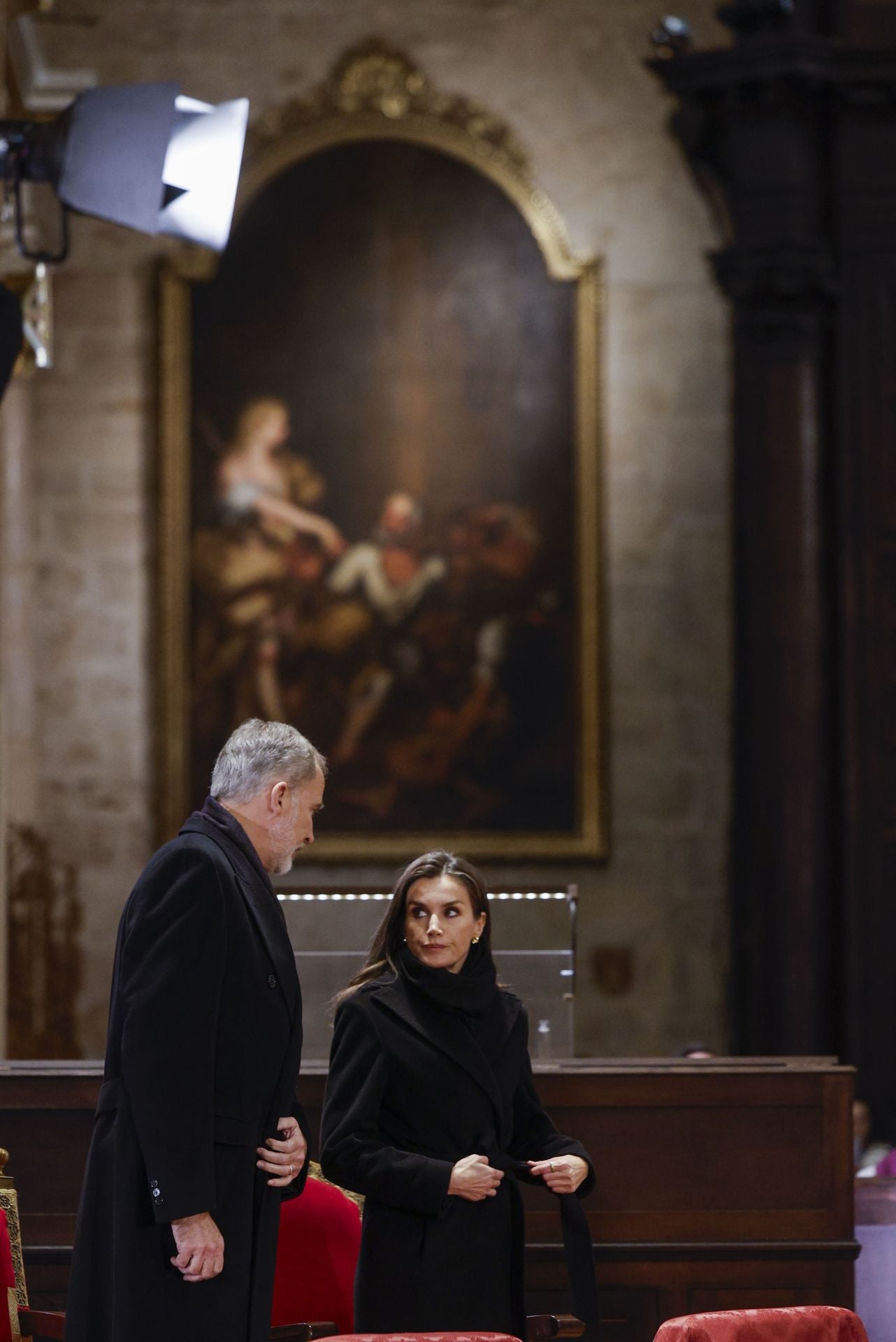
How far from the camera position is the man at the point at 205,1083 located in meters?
3.20

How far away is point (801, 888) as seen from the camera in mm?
9242

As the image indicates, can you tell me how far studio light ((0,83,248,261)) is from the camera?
17.3ft

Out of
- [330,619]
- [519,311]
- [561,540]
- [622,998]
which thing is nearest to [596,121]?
[519,311]

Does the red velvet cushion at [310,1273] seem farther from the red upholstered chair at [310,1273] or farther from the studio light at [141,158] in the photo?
the studio light at [141,158]

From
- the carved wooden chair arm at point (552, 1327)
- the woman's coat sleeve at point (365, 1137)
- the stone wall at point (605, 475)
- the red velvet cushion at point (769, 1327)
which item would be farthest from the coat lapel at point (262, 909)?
the stone wall at point (605, 475)

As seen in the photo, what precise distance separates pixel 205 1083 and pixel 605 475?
691 centimetres

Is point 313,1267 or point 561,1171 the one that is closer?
point 561,1171

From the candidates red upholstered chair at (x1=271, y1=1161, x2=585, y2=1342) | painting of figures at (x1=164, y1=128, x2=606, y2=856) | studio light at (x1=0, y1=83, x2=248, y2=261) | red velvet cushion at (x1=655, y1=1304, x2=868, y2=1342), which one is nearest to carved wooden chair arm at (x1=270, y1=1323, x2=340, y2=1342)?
red upholstered chair at (x1=271, y1=1161, x2=585, y2=1342)

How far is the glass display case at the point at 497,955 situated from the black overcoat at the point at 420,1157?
4.28ft

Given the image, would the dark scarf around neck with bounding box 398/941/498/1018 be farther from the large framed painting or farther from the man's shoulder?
the large framed painting

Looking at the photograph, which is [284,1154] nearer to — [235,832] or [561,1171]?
[235,832]

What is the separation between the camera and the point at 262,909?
344 cm

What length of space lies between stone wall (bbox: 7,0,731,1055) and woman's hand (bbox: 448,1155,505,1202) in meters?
5.98

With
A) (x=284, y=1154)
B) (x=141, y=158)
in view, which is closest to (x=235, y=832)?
(x=284, y=1154)
